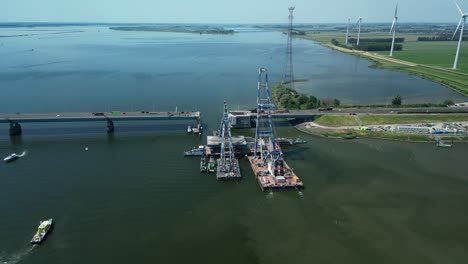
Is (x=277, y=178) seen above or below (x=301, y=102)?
below

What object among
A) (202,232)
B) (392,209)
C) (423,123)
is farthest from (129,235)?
(423,123)

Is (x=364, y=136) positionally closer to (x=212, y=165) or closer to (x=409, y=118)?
(x=409, y=118)

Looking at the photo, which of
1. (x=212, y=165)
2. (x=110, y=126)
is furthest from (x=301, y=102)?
(x=110, y=126)

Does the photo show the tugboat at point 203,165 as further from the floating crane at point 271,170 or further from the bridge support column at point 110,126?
the bridge support column at point 110,126

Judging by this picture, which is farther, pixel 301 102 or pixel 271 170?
pixel 301 102

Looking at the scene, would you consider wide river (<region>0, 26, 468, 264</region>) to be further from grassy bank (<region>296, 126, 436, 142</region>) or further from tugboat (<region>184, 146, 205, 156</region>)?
grassy bank (<region>296, 126, 436, 142</region>)

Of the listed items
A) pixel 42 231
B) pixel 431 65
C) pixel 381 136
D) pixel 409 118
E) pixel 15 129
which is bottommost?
pixel 42 231
